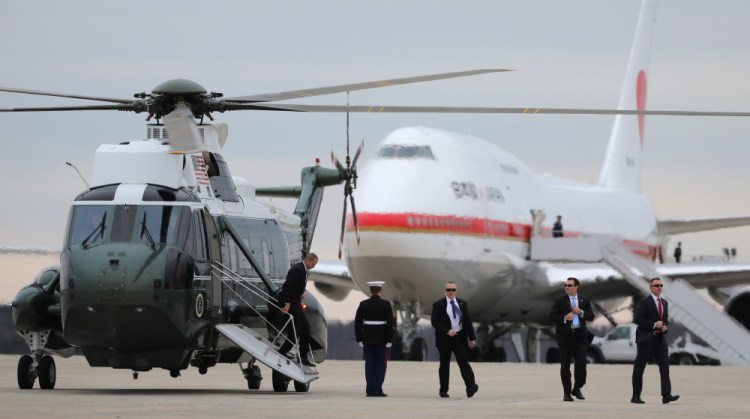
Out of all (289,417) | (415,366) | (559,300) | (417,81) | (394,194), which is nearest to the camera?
(289,417)

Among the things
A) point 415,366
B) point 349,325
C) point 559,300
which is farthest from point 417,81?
point 349,325

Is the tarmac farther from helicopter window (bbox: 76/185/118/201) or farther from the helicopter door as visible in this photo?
helicopter window (bbox: 76/185/118/201)

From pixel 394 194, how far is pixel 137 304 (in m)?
21.2

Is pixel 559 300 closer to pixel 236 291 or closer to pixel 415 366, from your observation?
pixel 236 291

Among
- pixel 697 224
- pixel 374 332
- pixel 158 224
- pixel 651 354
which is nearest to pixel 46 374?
pixel 158 224

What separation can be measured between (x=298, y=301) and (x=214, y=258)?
1226 millimetres

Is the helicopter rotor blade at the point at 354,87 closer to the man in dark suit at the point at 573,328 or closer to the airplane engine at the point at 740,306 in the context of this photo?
the man in dark suit at the point at 573,328

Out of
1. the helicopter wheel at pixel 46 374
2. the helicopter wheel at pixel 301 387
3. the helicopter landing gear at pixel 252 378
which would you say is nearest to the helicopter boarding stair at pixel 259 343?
the helicopter wheel at pixel 301 387

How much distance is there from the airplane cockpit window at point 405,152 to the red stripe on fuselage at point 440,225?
1628 mm

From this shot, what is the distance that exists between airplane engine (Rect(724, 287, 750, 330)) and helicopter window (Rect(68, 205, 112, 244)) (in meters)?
27.4

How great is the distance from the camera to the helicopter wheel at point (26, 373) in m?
21.8

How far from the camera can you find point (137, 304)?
19859 millimetres

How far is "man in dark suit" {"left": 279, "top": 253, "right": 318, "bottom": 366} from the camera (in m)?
21.2

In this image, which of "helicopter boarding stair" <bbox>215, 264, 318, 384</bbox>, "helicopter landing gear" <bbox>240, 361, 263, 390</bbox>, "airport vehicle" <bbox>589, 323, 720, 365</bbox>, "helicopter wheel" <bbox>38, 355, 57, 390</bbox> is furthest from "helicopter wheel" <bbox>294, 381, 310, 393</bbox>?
"airport vehicle" <bbox>589, 323, 720, 365</bbox>
